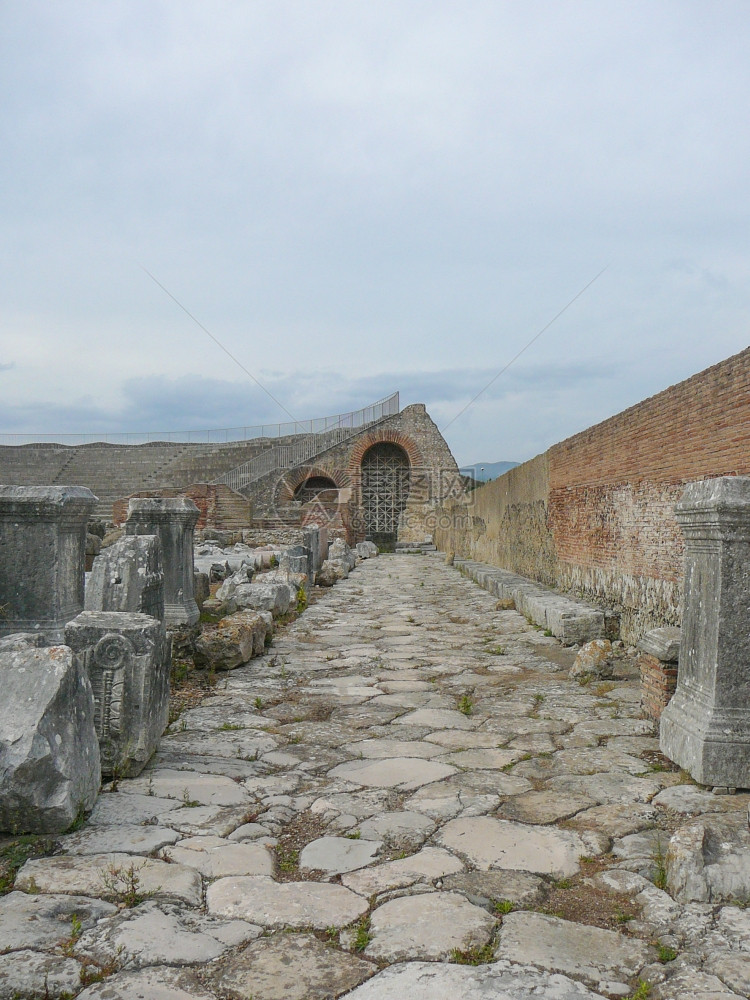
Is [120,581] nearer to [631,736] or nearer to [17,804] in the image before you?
[17,804]

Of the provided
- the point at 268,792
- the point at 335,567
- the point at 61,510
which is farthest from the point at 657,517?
the point at 335,567

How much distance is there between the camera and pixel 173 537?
6.09 meters

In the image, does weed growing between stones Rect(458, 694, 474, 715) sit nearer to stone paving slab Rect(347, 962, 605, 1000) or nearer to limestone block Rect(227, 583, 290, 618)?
stone paving slab Rect(347, 962, 605, 1000)

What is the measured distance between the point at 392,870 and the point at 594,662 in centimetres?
319

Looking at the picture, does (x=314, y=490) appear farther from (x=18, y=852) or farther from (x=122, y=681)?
(x=18, y=852)

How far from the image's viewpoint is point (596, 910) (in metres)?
2.19

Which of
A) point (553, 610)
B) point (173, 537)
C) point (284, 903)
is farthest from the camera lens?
point (553, 610)

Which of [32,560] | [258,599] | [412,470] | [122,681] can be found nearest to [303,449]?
[412,470]

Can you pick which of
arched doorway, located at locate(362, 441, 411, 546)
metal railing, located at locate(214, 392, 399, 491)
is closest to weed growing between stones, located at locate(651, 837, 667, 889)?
metal railing, located at locate(214, 392, 399, 491)

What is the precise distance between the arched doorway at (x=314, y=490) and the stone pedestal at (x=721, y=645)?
2146 centimetres

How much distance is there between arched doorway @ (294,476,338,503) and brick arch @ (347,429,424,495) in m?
1.16

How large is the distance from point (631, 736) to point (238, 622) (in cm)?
316

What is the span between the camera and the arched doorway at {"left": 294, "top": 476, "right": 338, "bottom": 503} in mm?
25577

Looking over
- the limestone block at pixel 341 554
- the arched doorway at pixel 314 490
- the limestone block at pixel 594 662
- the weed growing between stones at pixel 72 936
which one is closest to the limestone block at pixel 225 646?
the limestone block at pixel 594 662
